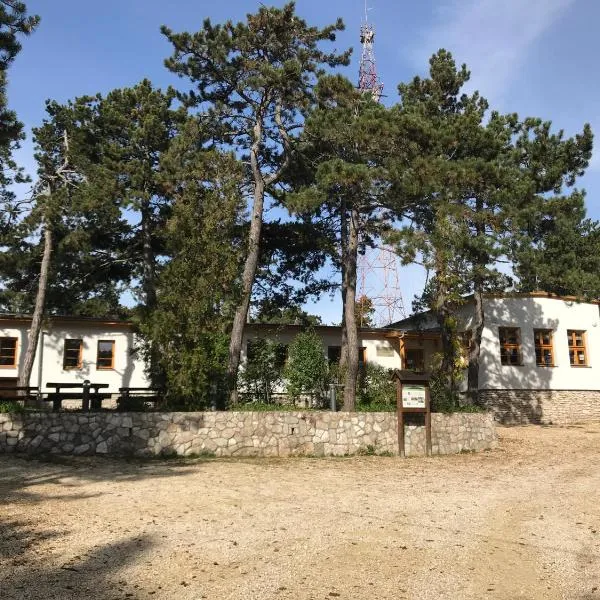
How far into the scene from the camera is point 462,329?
968 inches

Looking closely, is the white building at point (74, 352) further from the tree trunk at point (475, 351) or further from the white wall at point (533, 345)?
the white wall at point (533, 345)

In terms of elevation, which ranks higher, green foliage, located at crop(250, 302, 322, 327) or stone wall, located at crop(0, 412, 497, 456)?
green foliage, located at crop(250, 302, 322, 327)

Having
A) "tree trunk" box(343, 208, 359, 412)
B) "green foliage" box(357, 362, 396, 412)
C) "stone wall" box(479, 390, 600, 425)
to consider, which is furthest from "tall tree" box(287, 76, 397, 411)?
"stone wall" box(479, 390, 600, 425)

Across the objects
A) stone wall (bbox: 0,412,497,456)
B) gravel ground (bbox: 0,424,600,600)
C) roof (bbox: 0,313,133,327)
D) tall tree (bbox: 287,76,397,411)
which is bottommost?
gravel ground (bbox: 0,424,600,600)

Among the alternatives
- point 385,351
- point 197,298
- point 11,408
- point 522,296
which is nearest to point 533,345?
point 522,296

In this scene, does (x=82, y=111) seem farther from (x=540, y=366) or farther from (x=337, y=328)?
(x=540, y=366)

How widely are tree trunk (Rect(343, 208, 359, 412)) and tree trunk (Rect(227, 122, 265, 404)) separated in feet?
9.55

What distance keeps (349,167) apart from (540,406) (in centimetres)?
1390

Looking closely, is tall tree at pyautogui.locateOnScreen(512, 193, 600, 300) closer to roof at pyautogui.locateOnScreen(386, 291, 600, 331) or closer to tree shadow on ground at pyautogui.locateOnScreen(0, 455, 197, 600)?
roof at pyautogui.locateOnScreen(386, 291, 600, 331)

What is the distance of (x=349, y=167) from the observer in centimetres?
1585

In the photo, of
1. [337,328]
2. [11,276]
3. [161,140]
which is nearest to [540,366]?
[337,328]

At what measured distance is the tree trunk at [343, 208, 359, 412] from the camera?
1664 cm

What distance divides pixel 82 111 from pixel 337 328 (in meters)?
12.6

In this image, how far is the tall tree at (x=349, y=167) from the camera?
53.1 feet
